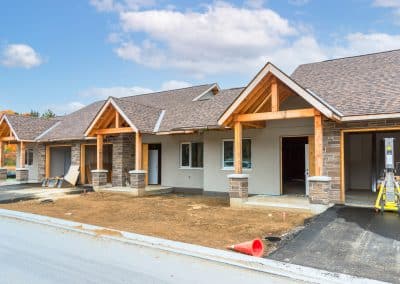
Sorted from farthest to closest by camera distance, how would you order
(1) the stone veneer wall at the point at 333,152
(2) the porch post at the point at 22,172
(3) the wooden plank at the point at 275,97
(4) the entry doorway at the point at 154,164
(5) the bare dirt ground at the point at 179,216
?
(2) the porch post at the point at 22,172 < (4) the entry doorway at the point at 154,164 < (1) the stone veneer wall at the point at 333,152 < (3) the wooden plank at the point at 275,97 < (5) the bare dirt ground at the point at 179,216

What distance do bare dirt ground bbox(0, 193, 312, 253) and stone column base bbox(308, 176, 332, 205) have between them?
1.86ft

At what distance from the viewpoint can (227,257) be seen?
5.84 meters

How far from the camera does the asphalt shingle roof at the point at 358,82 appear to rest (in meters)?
10.3

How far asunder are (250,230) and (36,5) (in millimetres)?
16935

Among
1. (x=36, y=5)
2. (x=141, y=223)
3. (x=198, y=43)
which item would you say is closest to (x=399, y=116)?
(x=141, y=223)

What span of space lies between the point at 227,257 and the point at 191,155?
10.2 metres

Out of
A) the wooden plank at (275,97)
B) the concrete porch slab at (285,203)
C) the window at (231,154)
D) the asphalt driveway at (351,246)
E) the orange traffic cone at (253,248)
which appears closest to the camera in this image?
the asphalt driveway at (351,246)

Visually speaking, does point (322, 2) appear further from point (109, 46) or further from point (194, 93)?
point (109, 46)

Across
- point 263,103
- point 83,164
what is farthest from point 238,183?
point 83,164

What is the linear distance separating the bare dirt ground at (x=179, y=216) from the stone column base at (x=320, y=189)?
22.3 inches

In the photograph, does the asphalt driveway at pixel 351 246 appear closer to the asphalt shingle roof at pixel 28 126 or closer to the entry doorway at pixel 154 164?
the entry doorway at pixel 154 164

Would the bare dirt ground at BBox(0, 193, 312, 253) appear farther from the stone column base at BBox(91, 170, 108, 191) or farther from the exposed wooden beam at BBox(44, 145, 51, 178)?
the exposed wooden beam at BBox(44, 145, 51, 178)

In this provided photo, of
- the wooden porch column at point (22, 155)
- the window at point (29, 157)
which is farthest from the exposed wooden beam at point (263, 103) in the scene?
the window at point (29, 157)

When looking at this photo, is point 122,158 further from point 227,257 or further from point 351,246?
point 351,246
